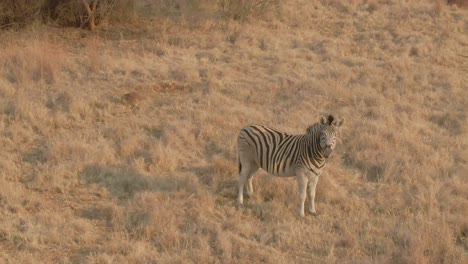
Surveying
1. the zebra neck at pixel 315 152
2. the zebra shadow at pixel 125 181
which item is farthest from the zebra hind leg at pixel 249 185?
the zebra neck at pixel 315 152

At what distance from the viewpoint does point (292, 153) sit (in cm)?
740

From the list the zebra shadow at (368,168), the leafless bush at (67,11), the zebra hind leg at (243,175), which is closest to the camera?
the zebra hind leg at (243,175)

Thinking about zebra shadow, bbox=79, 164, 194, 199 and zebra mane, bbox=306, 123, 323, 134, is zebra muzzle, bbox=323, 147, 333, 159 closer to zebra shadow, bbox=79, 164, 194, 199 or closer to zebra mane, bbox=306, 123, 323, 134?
zebra mane, bbox=306, 123, 323, 134

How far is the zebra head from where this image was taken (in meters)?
7.01

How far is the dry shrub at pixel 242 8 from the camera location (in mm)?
16422

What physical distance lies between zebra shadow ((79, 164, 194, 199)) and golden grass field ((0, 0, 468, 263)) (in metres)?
0.03

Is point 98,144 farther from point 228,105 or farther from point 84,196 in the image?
point 228,105

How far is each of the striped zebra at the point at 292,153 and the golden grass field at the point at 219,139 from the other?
0.40m

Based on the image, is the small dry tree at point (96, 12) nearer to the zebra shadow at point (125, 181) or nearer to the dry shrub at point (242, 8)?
the dry shrub at point (242, 8)

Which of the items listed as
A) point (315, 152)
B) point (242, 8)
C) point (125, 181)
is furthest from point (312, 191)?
point (242, 8)

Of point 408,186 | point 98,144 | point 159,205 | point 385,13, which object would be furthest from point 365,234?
point 385,13

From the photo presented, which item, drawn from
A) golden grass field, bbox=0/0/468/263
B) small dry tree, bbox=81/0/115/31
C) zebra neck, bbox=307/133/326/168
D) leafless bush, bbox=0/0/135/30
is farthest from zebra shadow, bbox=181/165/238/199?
small dry tree, bbox=81/0/115/31

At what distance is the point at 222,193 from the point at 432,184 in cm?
283

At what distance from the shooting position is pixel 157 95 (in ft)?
38.0
